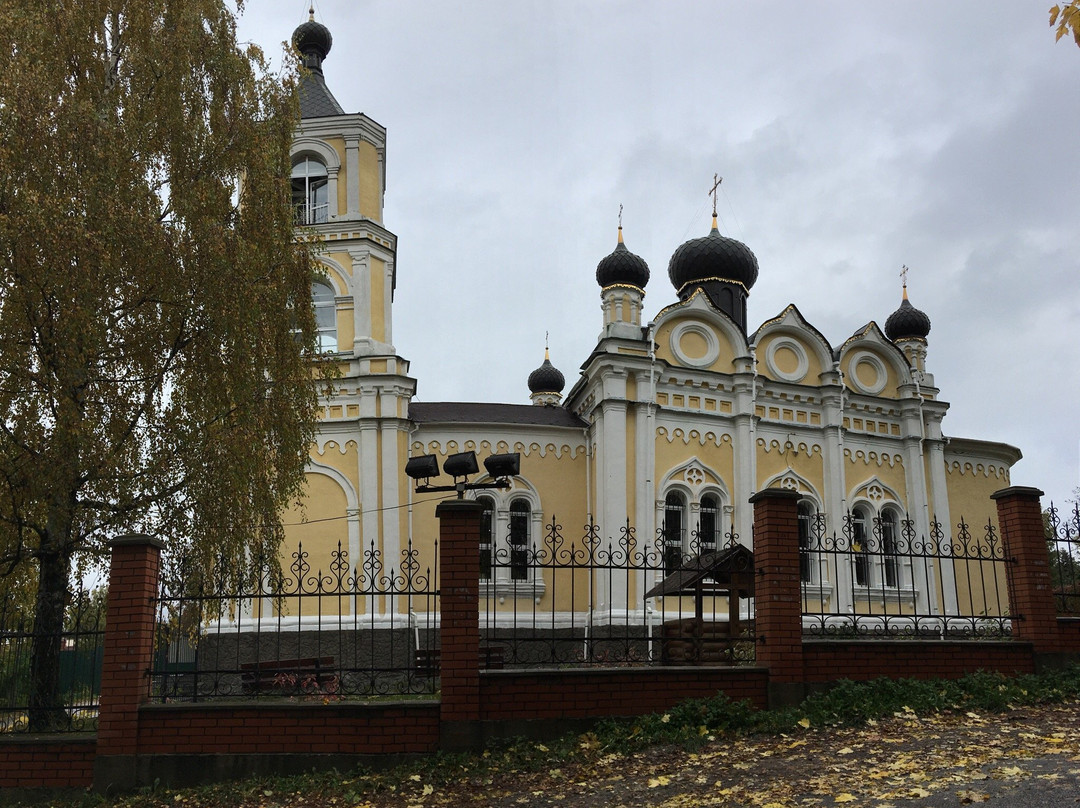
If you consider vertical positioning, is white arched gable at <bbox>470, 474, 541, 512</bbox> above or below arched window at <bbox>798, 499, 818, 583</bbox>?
above

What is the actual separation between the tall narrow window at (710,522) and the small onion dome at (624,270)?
413cm

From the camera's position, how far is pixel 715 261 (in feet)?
73.1

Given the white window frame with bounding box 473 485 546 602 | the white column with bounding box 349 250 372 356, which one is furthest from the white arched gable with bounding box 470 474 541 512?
the white column with bounding box 349 250 372 356

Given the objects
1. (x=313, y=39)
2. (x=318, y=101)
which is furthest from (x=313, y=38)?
(x=318, y=101)

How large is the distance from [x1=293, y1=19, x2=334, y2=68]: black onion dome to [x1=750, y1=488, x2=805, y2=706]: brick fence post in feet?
50.7

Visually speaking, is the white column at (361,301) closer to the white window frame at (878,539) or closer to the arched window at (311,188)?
the arched window at (311,188)

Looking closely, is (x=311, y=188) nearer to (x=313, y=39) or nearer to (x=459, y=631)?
(x=313, y=39)

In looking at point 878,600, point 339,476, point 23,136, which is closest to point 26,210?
point 23,136

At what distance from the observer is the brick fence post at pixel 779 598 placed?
345 inches

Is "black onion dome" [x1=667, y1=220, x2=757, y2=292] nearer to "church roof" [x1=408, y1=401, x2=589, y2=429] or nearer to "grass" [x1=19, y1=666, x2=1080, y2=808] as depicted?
"church roof" [x1=408, y1=401, x2=589, y2=429]

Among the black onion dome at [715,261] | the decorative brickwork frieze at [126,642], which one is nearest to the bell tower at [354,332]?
the black onion dome at [715,261]

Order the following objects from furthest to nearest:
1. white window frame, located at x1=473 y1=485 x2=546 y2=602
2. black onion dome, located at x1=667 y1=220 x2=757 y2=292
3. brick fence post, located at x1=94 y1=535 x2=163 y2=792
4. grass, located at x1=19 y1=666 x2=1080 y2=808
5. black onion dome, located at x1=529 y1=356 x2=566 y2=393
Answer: black onion dome, located at x1=529 y1=356 x2=566 y2=393 → black onion dome, located at x1=667 y1=220 x2=757 y2=292 → white window frame, located at x1=473 y1=485 x2=546 y2=602 → brick fence post, located at x1=94 y1=535 x2=163 y2=792 → grass, located at x1=19 y1=666 x2=1080 y2=808

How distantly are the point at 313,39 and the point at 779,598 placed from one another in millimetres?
16337

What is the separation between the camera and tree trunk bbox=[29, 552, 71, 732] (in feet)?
28.6
